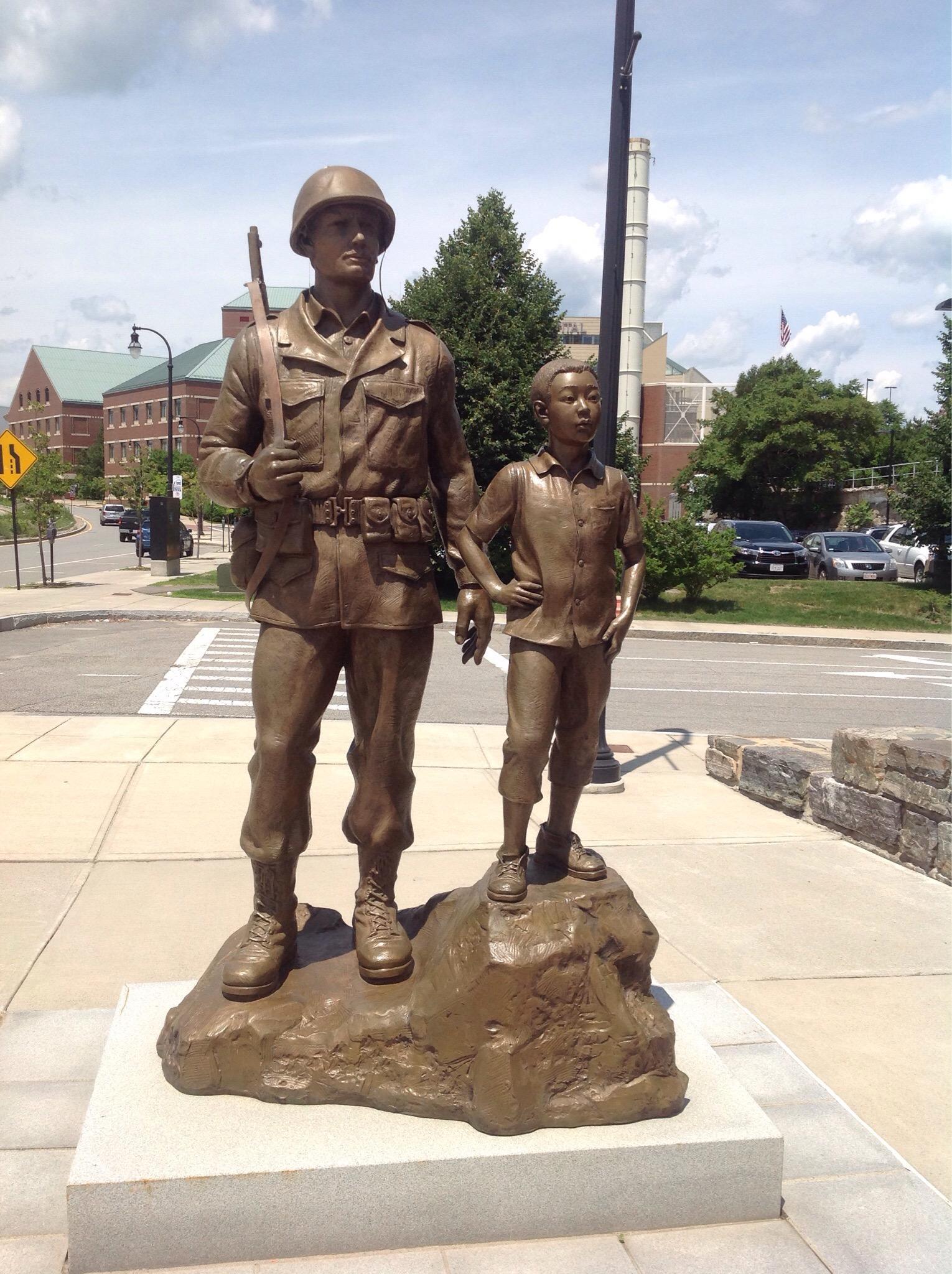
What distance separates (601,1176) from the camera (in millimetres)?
2936

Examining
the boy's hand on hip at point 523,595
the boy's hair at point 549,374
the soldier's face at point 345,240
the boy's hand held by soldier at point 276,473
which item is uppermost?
the soldier's face at point 345,240

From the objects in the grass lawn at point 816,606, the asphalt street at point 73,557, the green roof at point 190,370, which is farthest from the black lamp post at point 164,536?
the green roof at point 190,370

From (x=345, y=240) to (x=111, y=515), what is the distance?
184 ft

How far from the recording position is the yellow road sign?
63.9 ft

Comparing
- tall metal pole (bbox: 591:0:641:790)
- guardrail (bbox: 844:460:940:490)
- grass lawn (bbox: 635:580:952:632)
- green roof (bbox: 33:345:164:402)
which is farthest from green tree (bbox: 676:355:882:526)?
green roof (bbox: 33:345:164:402)

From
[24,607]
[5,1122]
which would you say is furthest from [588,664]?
[24,607]

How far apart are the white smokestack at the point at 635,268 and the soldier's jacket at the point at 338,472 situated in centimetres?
4538

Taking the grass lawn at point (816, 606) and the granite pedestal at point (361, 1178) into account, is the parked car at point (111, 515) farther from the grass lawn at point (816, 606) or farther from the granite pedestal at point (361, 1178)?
the granite pedestal at point (361, 1178)

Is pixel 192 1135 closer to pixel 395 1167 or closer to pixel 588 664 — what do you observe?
pixel 395 1167

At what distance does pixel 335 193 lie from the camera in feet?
10.1

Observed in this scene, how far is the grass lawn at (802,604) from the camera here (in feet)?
65.7

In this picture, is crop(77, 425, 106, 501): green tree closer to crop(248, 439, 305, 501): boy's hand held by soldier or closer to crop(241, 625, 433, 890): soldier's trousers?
crop(241, 625, 433, 890): soldier's trousers

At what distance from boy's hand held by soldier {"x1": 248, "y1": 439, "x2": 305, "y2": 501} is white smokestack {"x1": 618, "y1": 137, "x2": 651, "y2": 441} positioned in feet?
150

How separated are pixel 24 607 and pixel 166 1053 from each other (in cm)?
1636
